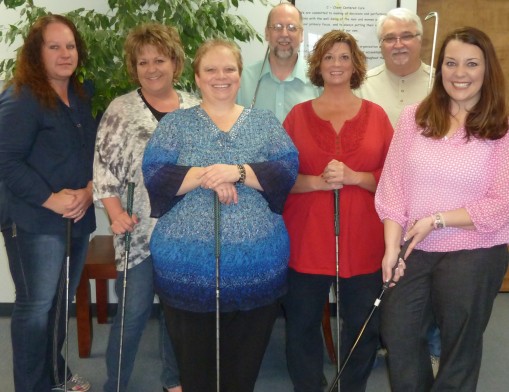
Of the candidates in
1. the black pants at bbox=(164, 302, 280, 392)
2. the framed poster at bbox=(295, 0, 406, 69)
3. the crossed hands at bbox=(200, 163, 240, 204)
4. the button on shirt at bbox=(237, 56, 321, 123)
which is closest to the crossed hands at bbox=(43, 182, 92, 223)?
the black pants at bbox=(164, 302, 280, 392)

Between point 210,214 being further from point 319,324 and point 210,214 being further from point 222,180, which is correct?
point 319,324

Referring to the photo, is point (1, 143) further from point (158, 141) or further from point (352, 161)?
point (352, 161)

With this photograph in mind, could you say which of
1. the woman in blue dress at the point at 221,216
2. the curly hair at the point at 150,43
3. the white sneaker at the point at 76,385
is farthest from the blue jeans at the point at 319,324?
the white sneaker at the point at 76,385

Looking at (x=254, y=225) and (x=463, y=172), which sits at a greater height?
(x=463, y=172)

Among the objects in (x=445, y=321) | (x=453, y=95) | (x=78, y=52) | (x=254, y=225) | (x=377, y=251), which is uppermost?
(x=78, y=52)

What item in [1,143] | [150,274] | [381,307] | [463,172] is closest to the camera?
[463,172]

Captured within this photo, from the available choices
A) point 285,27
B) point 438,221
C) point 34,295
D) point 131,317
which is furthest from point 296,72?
point 34,295

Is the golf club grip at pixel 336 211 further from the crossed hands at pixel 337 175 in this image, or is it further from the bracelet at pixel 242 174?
the bracelet at pixel 242 174

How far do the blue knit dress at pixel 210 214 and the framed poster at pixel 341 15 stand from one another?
72.4 inches

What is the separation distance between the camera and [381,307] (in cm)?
221

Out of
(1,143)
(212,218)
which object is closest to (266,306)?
(212,218)

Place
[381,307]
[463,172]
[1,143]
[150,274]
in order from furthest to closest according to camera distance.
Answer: [150,274]
[1,143]
[381,307]
[463,172]

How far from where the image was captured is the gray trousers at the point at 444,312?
2.03 m

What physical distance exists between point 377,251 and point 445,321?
0.40m
